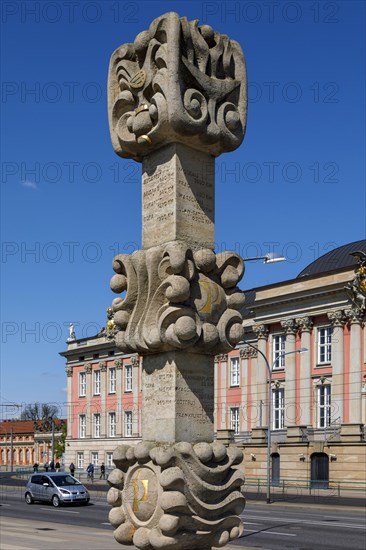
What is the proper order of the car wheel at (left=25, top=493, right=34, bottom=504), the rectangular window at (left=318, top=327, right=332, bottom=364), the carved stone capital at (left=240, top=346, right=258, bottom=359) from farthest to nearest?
the carved stone capital at (left=240, top=346, right=258, bottom=359) → the rectangular window at (left=318, top=327, right=332, bottom=364) → the car wheel at (left=25, top=493, right=34, bottom=504)

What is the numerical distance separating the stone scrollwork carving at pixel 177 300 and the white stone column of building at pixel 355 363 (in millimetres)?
40854

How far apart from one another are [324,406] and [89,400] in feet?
115

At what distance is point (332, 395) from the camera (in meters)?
50.9

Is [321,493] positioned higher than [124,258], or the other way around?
[124,258]

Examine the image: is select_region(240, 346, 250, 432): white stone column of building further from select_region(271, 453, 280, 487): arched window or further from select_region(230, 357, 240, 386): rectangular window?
select_region(271, 453, 280, 487): arched window

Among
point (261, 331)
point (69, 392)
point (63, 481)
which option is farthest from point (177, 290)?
point (69, 392)

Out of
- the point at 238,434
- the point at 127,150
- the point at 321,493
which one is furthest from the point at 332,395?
the point at 127,150

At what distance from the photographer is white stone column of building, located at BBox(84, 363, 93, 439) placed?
81375 millimetres

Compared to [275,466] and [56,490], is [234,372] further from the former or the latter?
[56,490]

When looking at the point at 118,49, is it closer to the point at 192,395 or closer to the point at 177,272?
the point at 177,272

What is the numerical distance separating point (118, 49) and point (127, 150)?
1.27 meters

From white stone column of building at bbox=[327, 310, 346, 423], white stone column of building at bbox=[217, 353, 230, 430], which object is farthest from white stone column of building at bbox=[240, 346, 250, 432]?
white stone column of building at bbox=[327, 310, 346, 423]

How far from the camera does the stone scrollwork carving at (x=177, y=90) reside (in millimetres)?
9375

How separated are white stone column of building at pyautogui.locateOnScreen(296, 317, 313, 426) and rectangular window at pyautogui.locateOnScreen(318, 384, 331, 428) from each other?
67 centimetres
